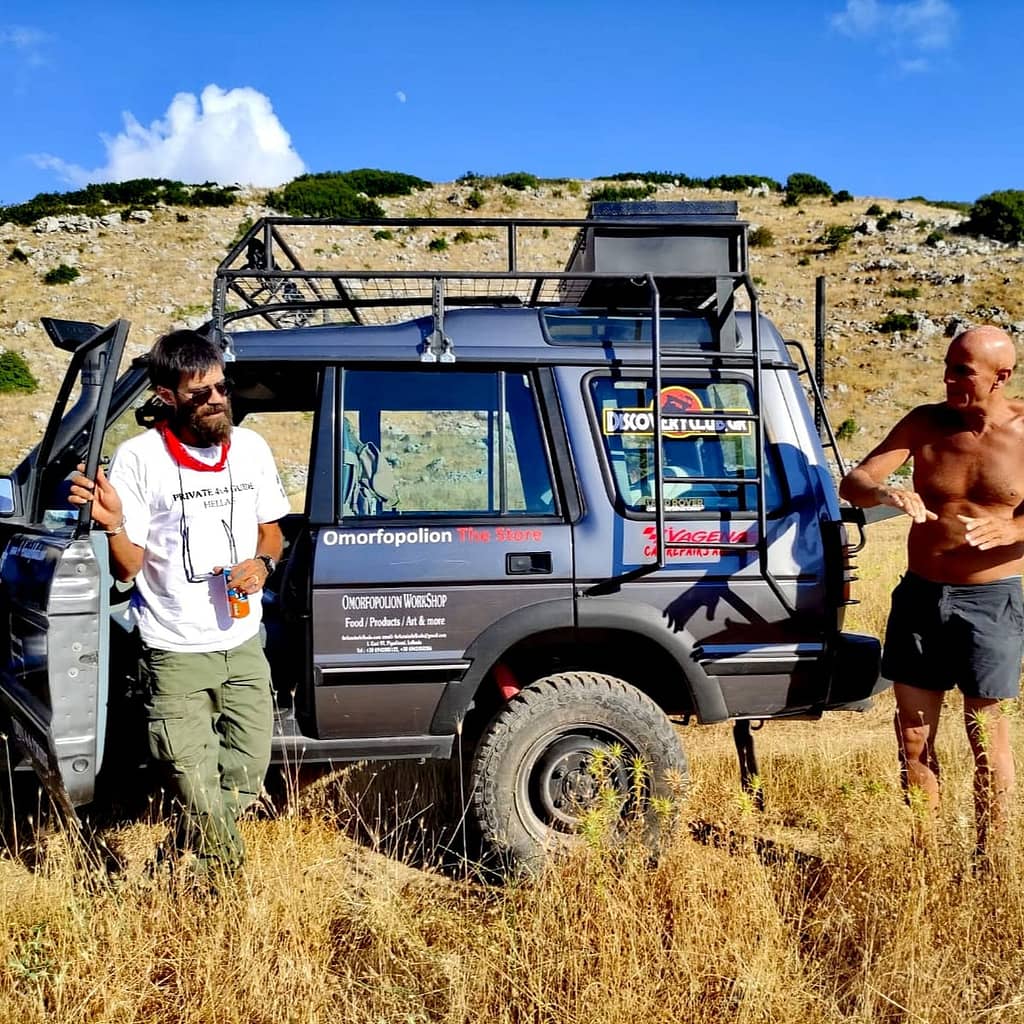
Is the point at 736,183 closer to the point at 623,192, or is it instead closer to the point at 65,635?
the point at 623,192

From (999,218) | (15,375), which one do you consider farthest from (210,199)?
(999,218)

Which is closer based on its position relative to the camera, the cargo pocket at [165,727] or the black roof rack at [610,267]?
the cargo pocket at [165,727]

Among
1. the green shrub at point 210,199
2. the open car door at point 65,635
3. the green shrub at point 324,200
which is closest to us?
the open car door at point 65,635

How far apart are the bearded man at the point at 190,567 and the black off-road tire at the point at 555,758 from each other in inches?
37.5

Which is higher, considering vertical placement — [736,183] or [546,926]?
[736,183]

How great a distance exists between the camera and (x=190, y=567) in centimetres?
296

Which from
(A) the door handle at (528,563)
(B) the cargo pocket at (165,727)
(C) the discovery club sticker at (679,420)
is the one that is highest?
(C) the discovery club sticker at (679,420)

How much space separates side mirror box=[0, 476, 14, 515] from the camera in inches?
154

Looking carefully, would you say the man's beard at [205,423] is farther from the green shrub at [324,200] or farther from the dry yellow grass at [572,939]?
the green shrub at [324,200]

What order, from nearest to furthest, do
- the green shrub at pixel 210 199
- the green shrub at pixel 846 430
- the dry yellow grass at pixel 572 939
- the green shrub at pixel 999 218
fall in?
the dry yellow grass at pixel 572 939
the green shrub at pixel 846 430
the green shrub at pixel 999 218
the green shrub at pixel 210 199

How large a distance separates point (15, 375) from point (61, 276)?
1066 cm

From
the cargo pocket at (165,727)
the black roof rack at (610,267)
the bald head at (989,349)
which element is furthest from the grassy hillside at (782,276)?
the cargo pocket at (165,727)

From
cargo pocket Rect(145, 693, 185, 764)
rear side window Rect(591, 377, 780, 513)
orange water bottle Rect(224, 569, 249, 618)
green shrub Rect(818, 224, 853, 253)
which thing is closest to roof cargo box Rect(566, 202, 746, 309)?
rear side window Rect(591, 377, 780, 513)

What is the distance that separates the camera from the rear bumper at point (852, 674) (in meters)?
3.60
